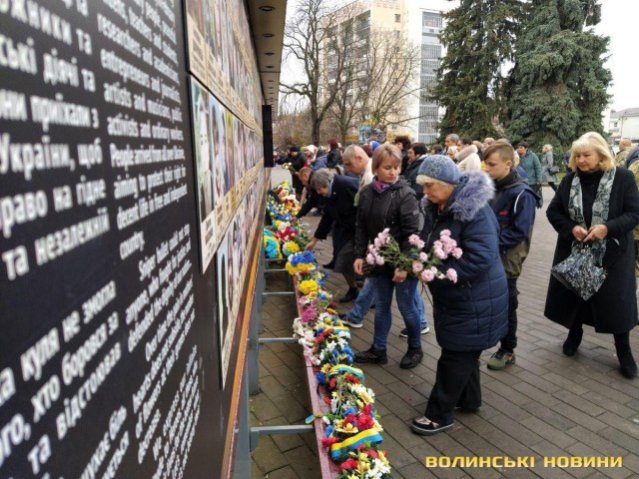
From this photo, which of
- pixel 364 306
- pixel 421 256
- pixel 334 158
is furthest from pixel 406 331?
pixel 334 158

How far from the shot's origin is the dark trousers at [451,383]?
3080 mm

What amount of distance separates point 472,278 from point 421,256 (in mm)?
330

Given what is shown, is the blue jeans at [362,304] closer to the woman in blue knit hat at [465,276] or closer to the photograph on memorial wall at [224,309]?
the woman in blue knit hat at [465,276]

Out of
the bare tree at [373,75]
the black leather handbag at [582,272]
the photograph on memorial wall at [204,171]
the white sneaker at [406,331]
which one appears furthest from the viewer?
the bare tree at [373,75]

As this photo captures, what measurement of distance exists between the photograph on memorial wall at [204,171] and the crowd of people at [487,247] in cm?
186

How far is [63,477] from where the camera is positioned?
0.39m

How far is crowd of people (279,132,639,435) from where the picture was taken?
114 inches

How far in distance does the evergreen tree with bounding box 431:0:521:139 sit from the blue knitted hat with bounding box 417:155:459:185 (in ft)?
83.3

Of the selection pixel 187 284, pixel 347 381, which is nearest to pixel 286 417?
pixel 347 381

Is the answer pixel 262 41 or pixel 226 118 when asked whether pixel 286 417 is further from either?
pixel 262 41

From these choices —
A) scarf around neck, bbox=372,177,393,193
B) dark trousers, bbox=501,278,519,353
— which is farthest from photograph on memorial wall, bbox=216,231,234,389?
dark trousers, bbox=501,278,519,353

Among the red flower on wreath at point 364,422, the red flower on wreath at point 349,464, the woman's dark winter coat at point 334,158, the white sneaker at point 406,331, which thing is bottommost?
the white sneaker at point 406,331

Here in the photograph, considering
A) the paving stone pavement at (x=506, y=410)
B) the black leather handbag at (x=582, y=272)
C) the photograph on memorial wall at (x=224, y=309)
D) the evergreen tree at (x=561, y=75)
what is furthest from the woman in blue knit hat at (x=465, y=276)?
the evergreen tree at (x=561, y=75)

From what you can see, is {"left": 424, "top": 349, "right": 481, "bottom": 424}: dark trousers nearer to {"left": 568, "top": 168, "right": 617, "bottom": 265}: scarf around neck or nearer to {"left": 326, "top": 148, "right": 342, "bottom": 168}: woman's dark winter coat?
{"left": 568, "top": 168, "right": 617, "bottom": 265}: scarf around neck
